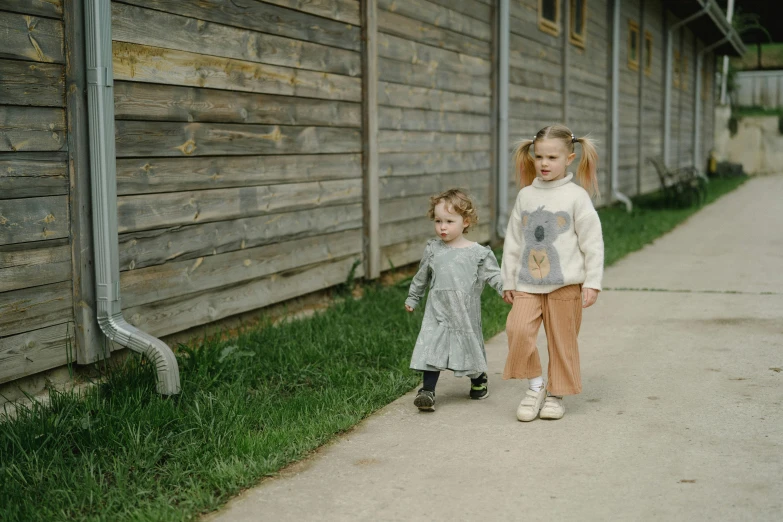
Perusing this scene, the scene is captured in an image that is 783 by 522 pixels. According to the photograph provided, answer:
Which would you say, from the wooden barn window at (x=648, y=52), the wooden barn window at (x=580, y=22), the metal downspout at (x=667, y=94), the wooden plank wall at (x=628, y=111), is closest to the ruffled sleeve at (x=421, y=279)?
the wooden barn window at (x=580, y=22)

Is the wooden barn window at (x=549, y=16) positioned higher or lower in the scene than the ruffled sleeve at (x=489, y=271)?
higher

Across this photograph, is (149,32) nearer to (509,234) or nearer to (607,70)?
(509,234)

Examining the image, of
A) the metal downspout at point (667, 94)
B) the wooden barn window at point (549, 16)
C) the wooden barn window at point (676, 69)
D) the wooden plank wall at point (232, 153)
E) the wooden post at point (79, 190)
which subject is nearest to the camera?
the wooden post at point (79, 190)

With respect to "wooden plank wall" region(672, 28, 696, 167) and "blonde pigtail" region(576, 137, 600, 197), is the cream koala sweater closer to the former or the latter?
"blonde pigtail" region(576, 137, 600, 197)

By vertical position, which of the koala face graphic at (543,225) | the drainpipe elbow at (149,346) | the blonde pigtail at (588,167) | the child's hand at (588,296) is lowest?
the drainpipe elbow at (149,346)

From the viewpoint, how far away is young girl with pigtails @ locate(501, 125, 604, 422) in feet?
12.7

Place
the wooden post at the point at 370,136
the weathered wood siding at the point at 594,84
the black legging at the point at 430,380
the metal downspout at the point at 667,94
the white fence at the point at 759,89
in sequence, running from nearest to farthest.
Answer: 1. the black legging at the point at 430,380
2. the wooden post at the point at 370,136
3. the weathered wood siding at the point at 594,84
4. the metal downspout at the point at 667,94
5. the white fence at the point at 759,89

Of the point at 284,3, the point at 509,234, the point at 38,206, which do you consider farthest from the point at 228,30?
the point at 509,234

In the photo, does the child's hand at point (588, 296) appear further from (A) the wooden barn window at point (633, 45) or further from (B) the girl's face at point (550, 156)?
(A) the wooden barn window at point (633, 45)

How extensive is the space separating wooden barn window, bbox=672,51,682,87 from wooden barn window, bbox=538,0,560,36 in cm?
1026

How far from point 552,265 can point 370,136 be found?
10.1 ft

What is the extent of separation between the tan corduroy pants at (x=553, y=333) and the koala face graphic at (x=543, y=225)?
228 mm

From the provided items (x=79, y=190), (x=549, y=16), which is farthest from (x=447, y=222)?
(x=549, y=16)

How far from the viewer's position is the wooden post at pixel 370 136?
21.9ft
